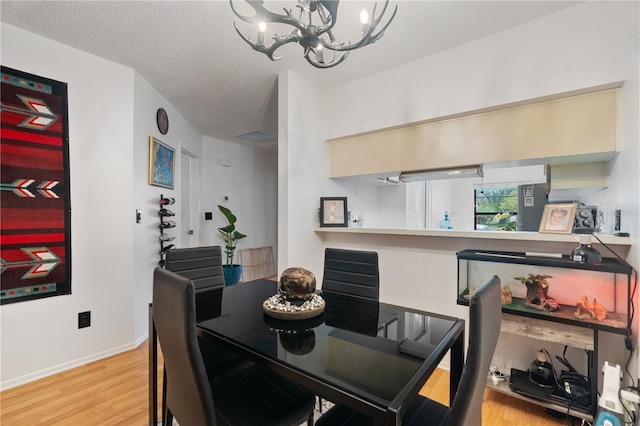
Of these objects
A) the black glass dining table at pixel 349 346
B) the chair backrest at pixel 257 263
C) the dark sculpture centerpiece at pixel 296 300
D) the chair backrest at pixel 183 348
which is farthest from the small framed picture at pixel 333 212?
the chair backrest at pixel 257 263

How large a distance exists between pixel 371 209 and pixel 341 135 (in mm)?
1568

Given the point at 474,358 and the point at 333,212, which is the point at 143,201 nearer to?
the point at 333,212

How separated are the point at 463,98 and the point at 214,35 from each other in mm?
1967

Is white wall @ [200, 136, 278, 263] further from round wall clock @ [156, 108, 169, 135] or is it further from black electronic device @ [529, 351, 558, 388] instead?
black electronic device @ [529, 351, 558, 388]

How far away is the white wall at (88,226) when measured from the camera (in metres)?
2.14

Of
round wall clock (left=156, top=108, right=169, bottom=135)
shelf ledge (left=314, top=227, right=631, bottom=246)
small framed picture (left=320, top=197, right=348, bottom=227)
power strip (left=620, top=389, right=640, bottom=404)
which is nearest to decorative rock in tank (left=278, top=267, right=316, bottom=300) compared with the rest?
shelf ledge (left=314, top=227, right=631, bottom=246)

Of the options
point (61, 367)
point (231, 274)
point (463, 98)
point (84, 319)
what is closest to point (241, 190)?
point (231, 274)

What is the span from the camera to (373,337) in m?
1.24

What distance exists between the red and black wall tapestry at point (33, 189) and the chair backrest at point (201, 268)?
1.10 m

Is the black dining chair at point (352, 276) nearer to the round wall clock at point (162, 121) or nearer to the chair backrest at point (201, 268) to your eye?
the chair backrest at point (201, 268)

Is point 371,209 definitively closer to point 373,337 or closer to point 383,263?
point 383,263

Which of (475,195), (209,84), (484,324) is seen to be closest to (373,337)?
(484,324)

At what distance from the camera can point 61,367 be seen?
2.29 m

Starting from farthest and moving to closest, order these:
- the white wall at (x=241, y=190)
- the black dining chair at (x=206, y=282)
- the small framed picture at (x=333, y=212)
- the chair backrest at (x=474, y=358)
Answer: the white wall at (x=241, y=190)
the small framed picture at (x=333, y=212)
the black dining chair at (x=206, y=282)
the chair backrest at (x=474, y=358)
